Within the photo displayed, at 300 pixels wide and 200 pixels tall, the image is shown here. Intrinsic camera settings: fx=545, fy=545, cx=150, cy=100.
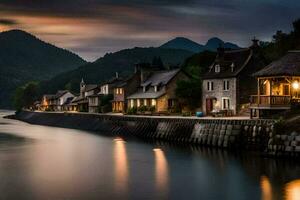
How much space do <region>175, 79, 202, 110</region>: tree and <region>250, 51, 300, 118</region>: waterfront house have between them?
3396cm

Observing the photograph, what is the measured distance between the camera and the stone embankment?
57278 millimetres

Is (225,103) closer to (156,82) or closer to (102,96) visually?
(156,82)

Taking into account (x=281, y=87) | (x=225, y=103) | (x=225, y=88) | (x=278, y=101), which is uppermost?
(x=225, y=88)

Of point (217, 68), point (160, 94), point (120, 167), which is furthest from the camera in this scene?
point (160, 94)

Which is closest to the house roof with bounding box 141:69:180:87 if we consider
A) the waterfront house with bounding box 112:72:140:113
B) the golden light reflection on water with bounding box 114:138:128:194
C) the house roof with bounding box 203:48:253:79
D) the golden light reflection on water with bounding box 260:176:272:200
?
the waterfront house with bounding box 112:72:140:113

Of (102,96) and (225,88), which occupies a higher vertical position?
(102,96)

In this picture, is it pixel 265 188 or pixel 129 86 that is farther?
pixel 129 86

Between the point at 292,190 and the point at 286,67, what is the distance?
2771 centimetres

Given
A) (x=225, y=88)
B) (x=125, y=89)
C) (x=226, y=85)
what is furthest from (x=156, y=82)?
(x=226, y=85)

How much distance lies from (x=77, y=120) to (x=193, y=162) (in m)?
75.1

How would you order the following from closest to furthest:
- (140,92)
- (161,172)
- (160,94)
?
(161,172) < (160,94) < (140,92)

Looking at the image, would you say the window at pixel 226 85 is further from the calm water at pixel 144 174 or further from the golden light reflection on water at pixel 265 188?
the golden light reflection on water at pixel 265 188

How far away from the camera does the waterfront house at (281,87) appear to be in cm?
Result: 6506

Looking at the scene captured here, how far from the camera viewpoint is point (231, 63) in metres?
90.3
